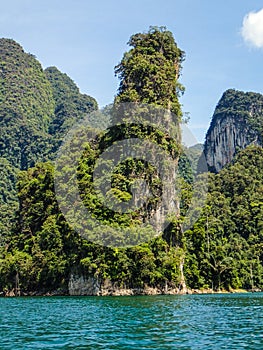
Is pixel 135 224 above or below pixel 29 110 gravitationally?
below

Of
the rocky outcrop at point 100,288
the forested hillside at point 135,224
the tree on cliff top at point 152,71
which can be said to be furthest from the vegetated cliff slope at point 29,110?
the rocky outcrop at point 100,288

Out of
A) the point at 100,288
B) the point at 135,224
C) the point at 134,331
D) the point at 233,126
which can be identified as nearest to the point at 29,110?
the point at 233,126

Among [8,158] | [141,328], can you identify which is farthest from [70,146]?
[8,158]

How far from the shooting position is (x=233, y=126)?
253 ft

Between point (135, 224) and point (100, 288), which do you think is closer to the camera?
point (100, 288)

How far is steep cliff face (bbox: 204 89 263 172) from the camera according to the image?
246 ft

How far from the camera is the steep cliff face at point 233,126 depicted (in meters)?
75.1

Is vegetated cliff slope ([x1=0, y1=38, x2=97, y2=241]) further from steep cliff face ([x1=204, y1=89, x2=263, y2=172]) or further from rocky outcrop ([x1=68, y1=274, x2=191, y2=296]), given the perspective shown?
rocky outcrop ([x1=68, y1=274, x2=191, y2=296])

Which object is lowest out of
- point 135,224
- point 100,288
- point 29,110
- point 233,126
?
point 100,288

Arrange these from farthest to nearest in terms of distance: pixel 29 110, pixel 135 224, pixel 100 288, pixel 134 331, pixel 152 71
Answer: pixel 29 110 < pixel 152 71 < pixel 135 224 < pixel 100 288 < pixel 134 331

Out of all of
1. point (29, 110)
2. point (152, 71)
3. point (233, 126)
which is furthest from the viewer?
point (29, 110)

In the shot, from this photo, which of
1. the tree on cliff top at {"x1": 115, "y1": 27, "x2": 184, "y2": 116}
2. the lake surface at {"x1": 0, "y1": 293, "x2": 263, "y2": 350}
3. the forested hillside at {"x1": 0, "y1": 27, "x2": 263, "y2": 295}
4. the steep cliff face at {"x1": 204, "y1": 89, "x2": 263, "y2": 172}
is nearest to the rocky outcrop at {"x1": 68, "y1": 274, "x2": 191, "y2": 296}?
the forested hillside at {"x1": 0, "y1": 27, "x2": 263, "y2": 295}

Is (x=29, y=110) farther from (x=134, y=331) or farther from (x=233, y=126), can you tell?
(x=134, y=331)

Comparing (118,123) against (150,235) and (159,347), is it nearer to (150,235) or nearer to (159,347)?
(150,235)
